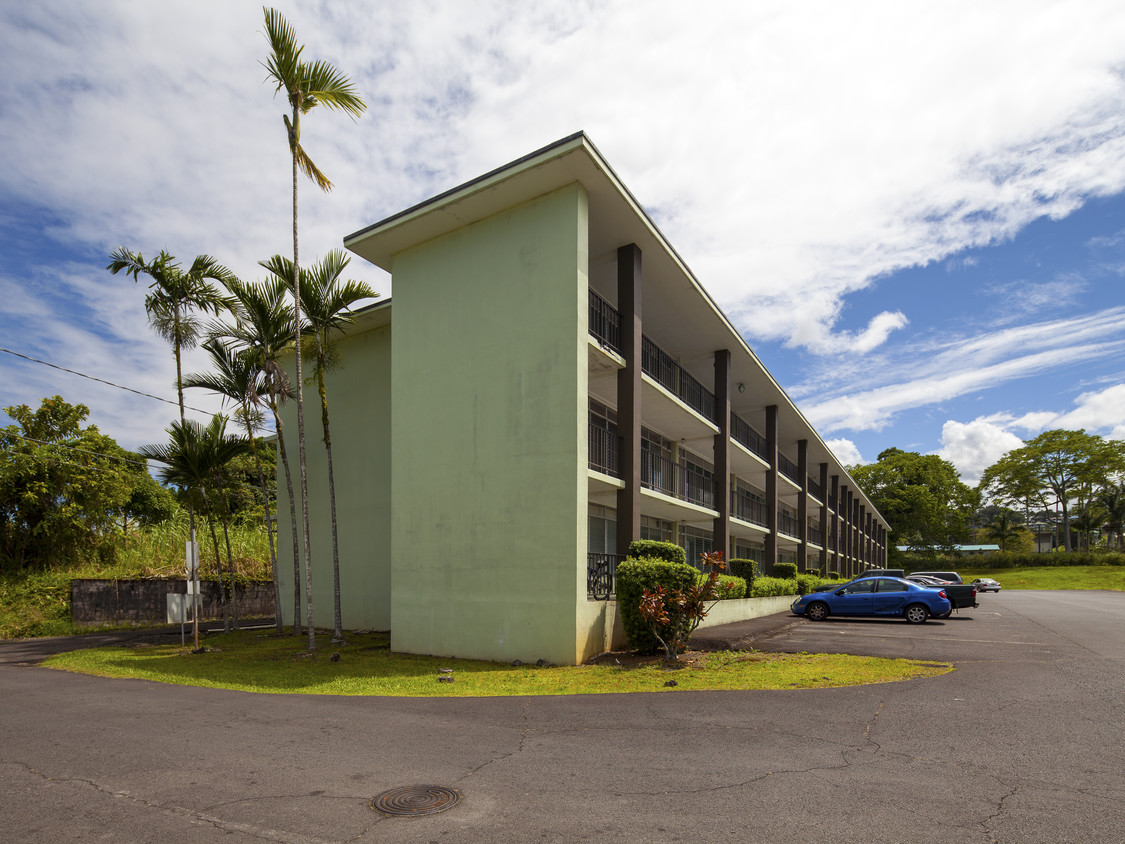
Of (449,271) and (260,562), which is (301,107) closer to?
(449,271)

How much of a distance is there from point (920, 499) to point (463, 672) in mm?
83313

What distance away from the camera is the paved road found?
4871 millimetres

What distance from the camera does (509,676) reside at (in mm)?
12141

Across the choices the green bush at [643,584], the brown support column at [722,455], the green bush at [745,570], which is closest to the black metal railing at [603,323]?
the green bush at [643,584]

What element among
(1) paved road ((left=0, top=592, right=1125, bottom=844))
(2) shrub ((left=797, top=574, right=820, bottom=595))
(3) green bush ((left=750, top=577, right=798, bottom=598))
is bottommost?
(2) shrub ((left=797, top=574, right=820, bottom=595))

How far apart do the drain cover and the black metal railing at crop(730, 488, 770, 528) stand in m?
23.0

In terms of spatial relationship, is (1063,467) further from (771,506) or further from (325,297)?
(325,297)

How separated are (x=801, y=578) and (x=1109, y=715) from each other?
23.5 m

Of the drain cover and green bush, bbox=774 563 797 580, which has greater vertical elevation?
the drain cover

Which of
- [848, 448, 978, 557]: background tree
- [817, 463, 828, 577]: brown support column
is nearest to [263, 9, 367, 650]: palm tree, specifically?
[817, 463, 828, 577]: brown support column

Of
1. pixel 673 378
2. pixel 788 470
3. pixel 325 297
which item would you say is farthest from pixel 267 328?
pixel 788 470

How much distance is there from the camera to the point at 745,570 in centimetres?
2422

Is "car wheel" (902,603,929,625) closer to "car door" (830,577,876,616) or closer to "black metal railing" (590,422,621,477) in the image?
"car door" (830,577,876,616)

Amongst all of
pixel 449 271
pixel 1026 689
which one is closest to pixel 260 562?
pixel 449 271
